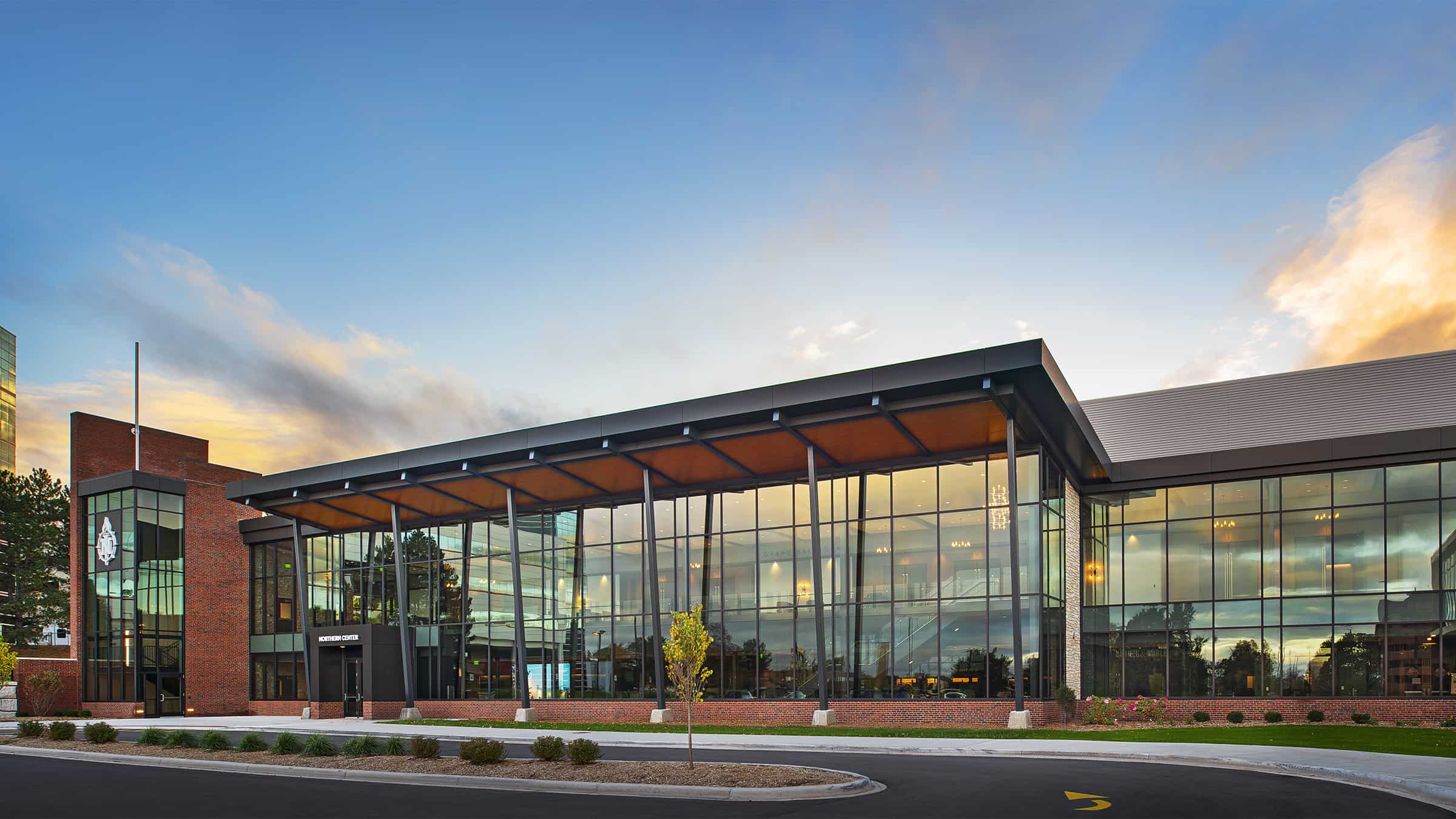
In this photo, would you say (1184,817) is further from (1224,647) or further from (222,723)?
(222,723)

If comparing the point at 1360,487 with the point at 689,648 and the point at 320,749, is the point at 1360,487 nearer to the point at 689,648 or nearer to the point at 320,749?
the point at 689,648

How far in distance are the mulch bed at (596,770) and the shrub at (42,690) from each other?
2641 centimetres

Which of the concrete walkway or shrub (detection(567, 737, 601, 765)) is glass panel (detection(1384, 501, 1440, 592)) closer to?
the concrete walkway

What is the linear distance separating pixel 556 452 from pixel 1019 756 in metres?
18.6

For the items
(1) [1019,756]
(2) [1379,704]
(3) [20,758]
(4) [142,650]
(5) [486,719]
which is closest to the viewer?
(1) [1019,756]

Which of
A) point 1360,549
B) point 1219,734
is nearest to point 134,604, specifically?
point 1219,734

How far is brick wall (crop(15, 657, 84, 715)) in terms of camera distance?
43750 mm

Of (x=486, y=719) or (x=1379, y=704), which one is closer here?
(x=1379, y=704)

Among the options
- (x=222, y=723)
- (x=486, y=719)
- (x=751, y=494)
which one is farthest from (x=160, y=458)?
(x=751, y=494)

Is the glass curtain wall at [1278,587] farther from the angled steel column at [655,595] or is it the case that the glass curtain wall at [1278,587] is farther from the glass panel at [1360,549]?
the angled steel column at [655,595]

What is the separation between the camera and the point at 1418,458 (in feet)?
97.0

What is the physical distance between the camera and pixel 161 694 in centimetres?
4541

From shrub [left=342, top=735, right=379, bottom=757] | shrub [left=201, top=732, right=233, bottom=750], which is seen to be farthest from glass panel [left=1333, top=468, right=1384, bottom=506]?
shrub [left=201, top=732, right=233, bottom=750]

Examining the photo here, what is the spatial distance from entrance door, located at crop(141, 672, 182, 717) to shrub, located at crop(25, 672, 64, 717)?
3.31 meters
